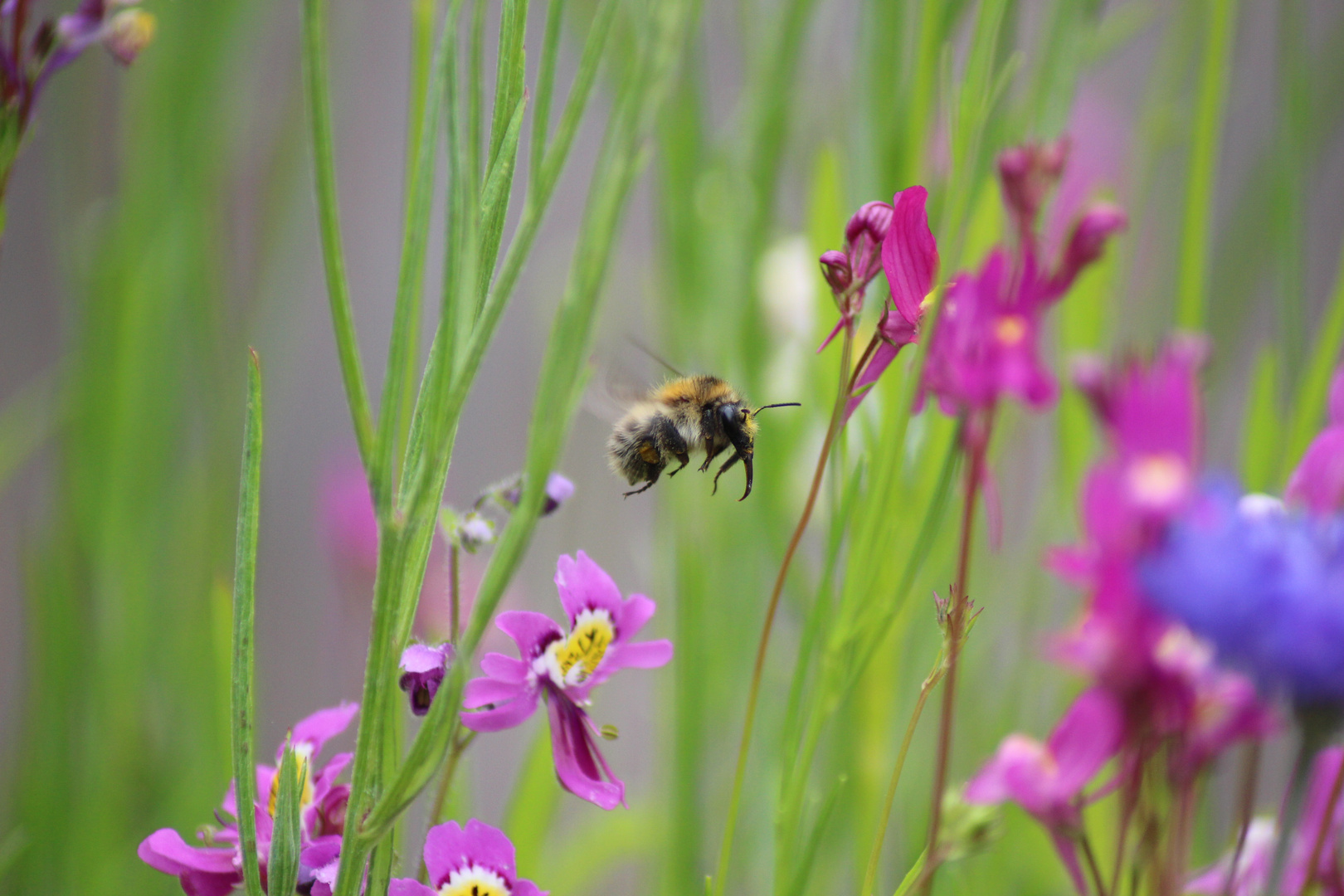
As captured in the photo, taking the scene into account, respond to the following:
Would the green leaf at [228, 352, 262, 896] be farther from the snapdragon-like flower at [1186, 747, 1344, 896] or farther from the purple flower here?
the snapdragon-like flower at [1186, 747, 1344, 896]

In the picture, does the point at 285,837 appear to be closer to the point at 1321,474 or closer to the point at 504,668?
the point at 504,668

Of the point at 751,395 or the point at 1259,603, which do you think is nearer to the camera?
the point at 1259,603

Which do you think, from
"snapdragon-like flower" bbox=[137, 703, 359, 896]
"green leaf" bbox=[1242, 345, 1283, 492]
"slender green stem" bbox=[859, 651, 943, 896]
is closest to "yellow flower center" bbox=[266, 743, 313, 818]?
"snapdragon-like flower" bbox=[137, 703, 359, 896]

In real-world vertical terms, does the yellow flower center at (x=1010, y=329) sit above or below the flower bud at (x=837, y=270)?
below

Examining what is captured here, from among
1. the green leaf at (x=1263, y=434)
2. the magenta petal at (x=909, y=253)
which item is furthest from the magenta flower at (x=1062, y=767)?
the green leaf at (x=1263, y=434)

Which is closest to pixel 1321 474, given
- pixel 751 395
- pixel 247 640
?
pixel 247 640

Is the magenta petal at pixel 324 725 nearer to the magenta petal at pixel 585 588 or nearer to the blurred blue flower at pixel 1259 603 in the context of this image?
the magenta petal at pixel 585 588

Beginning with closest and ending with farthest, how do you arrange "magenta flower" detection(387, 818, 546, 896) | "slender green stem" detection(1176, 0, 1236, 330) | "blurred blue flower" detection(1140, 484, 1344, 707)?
"blurred blue flower" detection(1140, 484, 1344, 707), "magenta flower" detection(387, 818, 546, 896), "slender green stem" detection(1176, 0, 1236, 330)
